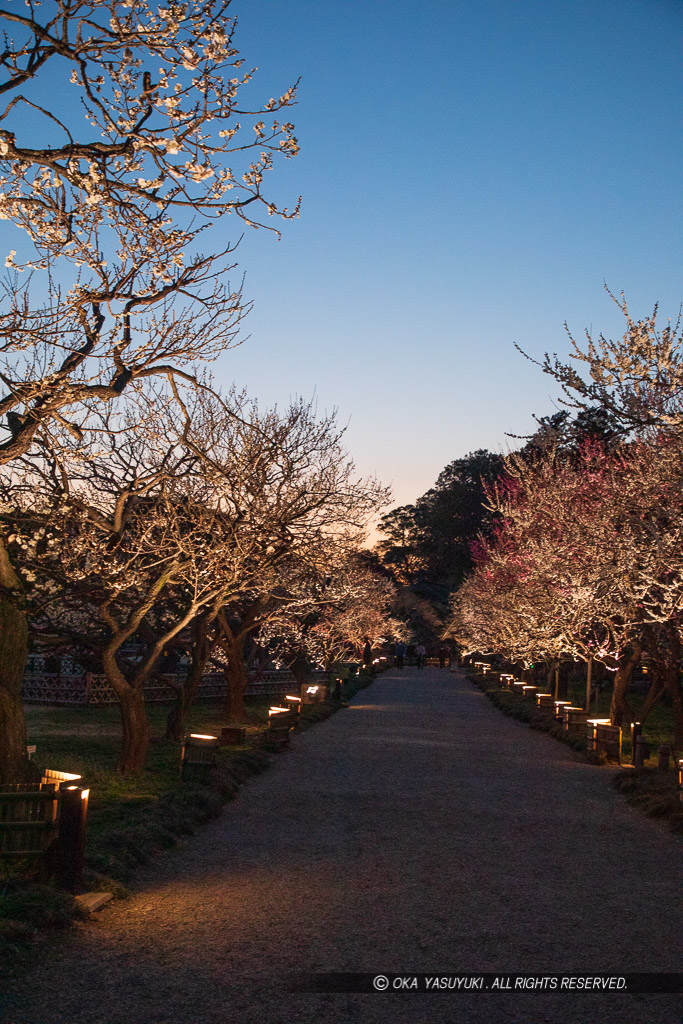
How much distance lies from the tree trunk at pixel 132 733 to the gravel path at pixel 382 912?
2017mm

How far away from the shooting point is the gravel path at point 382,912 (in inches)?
229

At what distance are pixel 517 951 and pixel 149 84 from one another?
7.83 meters

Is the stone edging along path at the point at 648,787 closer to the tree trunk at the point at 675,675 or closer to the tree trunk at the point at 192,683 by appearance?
the tree trunk at the point at 675,675

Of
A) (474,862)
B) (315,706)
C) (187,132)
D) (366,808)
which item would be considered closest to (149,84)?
(187,132)

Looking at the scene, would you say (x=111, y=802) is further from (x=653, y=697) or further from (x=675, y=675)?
(x=653, y=697)

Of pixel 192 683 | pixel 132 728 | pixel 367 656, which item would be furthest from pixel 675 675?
pixel 367 656

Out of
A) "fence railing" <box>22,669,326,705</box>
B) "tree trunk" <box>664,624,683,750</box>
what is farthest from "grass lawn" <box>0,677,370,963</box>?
"tree trunk" <box>664,624,683,750</box>

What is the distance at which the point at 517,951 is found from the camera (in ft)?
22.7

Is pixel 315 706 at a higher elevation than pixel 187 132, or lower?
lower

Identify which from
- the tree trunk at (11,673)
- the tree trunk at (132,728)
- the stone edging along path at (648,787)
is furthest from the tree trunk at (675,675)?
the tree trunk at (11,673)

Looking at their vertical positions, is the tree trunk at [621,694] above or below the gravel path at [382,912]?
above

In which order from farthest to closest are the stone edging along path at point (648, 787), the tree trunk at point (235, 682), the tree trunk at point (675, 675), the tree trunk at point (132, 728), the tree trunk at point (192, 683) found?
the tree trunk at point (235, 682), the tree trunk at point (192, 683), the tree trunk at point (675, 675), the tree trunk at point (132, 728), the stone edging along path at point (648, 787)

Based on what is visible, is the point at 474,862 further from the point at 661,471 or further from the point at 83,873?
the point at 661,471

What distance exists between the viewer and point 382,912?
791cm
